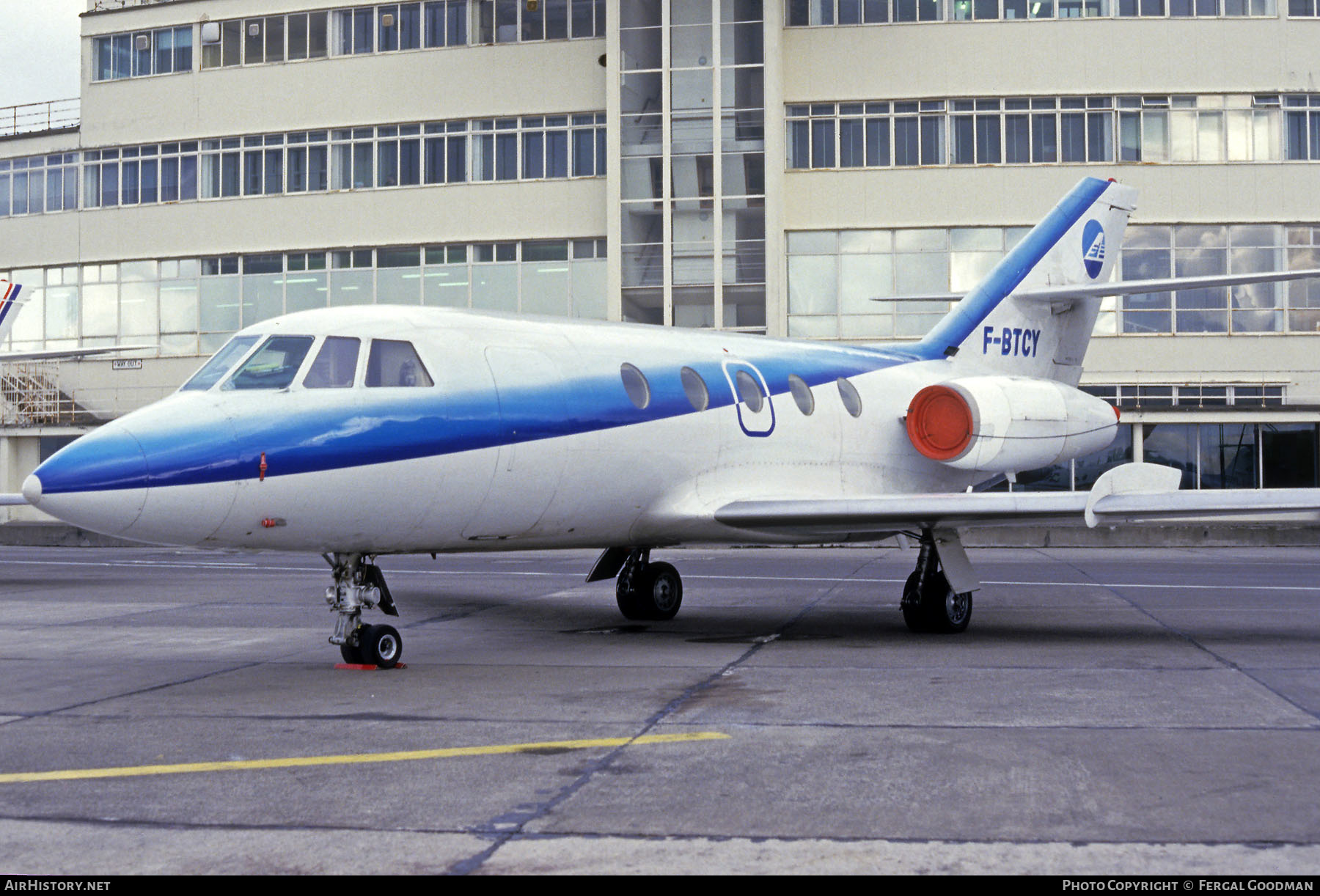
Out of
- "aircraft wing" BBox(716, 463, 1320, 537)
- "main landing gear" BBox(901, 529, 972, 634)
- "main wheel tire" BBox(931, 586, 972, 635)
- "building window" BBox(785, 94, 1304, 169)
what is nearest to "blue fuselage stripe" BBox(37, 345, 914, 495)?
"aircraft wing" BBox(716, 463, 1320, 537)

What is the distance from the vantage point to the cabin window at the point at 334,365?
33.1 ft

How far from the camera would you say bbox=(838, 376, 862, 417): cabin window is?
14992 millimetres

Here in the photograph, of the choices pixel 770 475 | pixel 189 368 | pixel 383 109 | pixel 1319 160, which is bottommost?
pixel 770 475

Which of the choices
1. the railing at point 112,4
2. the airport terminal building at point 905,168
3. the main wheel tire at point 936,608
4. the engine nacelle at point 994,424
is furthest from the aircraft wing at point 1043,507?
the railing at point 112,4

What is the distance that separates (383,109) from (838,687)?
3511cm

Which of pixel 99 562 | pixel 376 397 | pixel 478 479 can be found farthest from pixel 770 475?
pixel 99 562

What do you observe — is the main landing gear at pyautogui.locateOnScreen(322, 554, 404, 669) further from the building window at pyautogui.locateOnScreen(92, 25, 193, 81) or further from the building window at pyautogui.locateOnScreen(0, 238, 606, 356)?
the building window at pyautogui.locateOnScreen(92, 25, 193, 81)

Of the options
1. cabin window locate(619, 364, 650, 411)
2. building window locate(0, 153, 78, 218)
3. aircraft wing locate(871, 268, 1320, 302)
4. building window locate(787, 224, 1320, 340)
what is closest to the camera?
cabin window locate(619, 364, 650, 411)

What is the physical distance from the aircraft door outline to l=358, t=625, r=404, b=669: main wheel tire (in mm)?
4422

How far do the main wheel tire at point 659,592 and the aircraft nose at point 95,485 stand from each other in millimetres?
6861

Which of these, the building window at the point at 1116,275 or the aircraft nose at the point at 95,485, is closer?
the aircraft nose at the point at 95,485

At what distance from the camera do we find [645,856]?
16.3ft

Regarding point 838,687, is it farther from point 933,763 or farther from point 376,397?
point 376,397

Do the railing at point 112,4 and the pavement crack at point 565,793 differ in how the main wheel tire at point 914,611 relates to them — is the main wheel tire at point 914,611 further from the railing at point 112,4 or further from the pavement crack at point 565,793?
the railing at point 112,4
